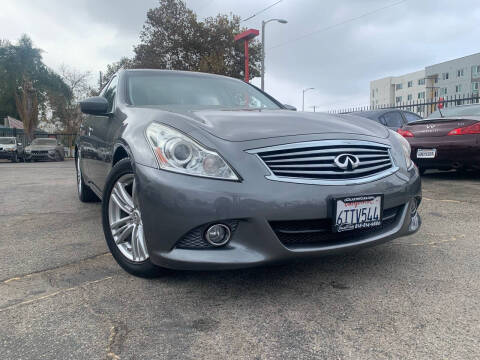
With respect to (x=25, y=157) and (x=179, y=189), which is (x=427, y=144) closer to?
(x=179, y=189)

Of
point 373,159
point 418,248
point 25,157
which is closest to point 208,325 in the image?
point 373,159

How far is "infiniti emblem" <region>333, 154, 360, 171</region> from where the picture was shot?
2096 millimetres

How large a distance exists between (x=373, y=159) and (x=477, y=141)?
4075 mm

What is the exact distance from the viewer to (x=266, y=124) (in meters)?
2.26

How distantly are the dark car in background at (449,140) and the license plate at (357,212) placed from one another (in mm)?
4198

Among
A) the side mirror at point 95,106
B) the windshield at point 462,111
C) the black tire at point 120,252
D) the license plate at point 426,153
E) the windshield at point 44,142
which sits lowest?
the black tire at point 120,252

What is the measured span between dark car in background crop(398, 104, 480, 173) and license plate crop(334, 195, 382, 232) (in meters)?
4.20

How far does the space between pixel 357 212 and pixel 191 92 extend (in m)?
1.95

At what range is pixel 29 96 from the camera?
29.5m

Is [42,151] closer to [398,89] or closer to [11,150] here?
[11,150]

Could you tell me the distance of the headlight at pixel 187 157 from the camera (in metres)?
1.96

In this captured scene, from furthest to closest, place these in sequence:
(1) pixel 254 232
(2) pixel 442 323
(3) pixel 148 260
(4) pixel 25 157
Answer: (4) pixel 25 157, (3) pixel 148 260, (1) pixel 254 232, (2) pixel 442 323

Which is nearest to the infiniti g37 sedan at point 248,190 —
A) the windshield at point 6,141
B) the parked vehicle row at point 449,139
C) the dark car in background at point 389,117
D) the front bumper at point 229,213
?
the front bumper at point 229,213

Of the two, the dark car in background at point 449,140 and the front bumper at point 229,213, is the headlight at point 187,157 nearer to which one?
the front bumper at point 229,213
